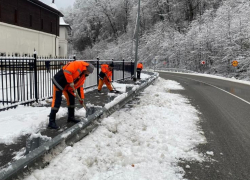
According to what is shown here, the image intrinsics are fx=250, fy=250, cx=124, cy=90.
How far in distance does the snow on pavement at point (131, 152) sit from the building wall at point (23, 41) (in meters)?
21.7

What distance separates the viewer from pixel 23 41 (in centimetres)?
3033

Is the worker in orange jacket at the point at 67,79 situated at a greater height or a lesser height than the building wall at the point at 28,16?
lesser

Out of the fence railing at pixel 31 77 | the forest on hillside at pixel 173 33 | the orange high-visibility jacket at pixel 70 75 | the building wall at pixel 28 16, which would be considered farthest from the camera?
the forest on hillside at pixel 173 33

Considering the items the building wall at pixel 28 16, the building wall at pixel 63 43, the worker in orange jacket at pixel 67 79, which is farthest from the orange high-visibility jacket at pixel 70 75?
the building wall at pixel 63 43

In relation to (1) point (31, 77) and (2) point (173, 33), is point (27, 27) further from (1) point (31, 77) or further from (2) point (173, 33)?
(2) point (173, 33)

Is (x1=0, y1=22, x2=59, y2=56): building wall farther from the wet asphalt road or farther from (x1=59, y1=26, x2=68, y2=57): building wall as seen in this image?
the wet asphalt road

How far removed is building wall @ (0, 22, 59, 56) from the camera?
2697 centimetres

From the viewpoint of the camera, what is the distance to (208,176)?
371 cm

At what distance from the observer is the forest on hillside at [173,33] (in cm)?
3903

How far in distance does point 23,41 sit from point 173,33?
3583 cm

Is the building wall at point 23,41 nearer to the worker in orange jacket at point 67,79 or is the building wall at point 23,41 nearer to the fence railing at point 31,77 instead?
the fence railing at point 31,77

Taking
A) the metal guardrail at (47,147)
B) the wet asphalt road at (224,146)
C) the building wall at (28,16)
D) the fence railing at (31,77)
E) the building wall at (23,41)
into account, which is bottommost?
the wet asphalt road at (224,146)

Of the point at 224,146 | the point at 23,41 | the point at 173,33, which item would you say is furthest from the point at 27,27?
the point at 173,33

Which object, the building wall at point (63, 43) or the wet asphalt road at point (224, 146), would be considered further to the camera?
the building wall at point (63, 43)
